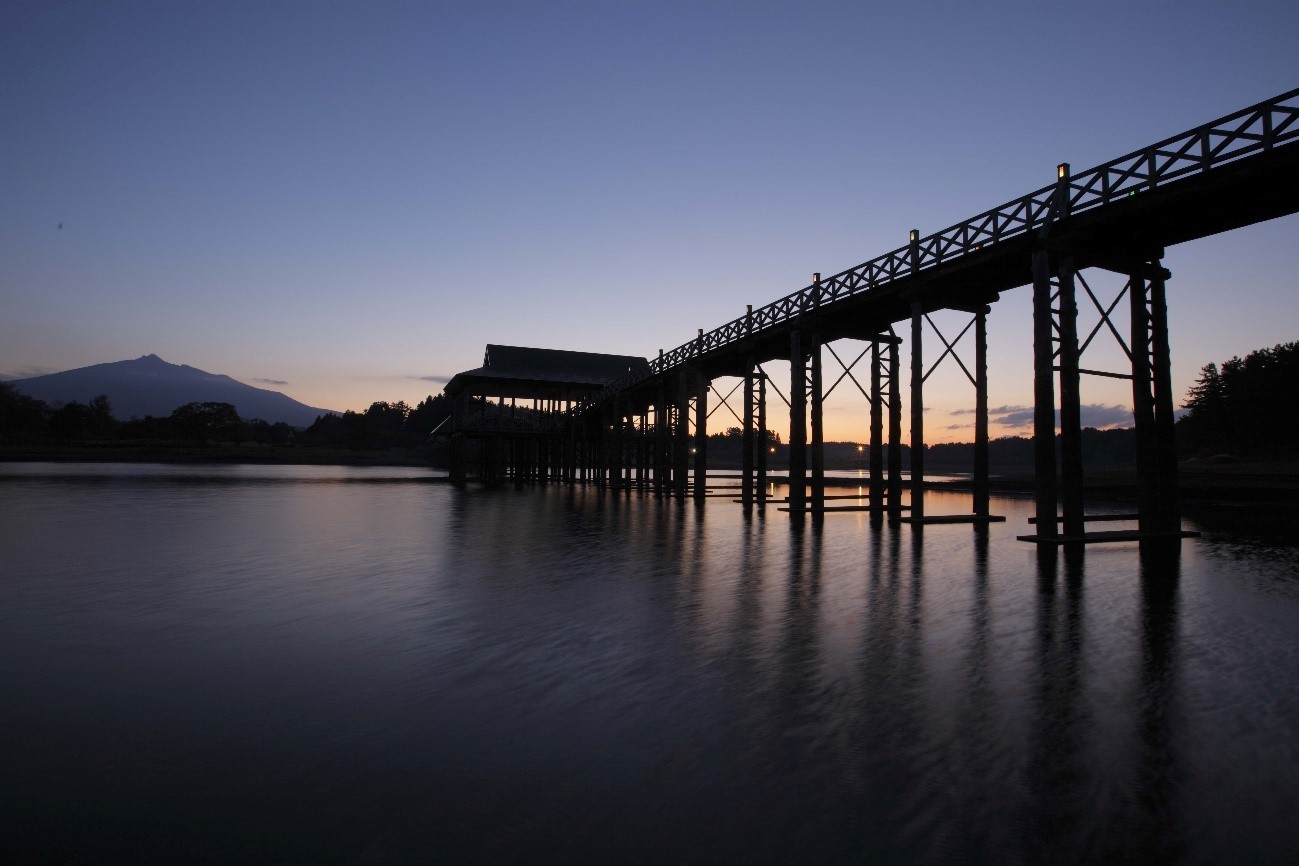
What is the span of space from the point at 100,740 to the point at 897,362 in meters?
26.3

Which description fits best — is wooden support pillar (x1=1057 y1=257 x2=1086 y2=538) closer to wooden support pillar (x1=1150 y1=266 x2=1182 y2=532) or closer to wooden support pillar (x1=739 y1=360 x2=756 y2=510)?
wooden support pillar (x1=1150 y1=266 x2=1182 y2=532)

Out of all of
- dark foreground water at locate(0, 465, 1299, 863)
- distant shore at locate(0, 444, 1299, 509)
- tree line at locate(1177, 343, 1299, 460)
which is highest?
tree line at locate(1177, 343, 1299, 460)

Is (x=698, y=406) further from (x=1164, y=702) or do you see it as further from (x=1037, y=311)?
(x=1164, y=702)

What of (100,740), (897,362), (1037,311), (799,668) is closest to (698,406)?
(897,362)

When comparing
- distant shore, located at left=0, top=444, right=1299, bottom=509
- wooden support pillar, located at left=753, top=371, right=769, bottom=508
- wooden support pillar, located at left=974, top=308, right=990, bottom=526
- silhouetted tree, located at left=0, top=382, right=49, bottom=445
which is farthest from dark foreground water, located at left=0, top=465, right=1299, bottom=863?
silhouetted tree, located at left=0, top=382, right=49, bottom=445

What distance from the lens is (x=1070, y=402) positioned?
16656mm

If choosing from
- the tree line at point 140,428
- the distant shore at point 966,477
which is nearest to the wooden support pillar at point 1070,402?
the distant shore at point 966,477

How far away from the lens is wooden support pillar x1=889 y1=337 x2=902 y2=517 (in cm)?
2533

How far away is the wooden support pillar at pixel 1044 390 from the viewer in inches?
667

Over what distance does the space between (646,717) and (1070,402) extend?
15.2 m

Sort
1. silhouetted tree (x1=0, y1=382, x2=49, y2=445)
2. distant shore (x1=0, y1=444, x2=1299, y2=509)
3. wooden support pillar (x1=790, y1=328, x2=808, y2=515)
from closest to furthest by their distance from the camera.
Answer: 1. wooden support pillar (x1=790, y1=328, x2=808, y2=515)
2. distant shore (x1=0, y1=444, x2=1299, y2=509)
3. silhouetted tree (x1=0, y1=382, x2=49, y2=445)

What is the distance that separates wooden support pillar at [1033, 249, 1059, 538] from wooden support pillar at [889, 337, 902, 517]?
24.5 ft

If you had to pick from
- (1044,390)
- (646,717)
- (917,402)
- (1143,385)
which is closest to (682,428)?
(917,402)

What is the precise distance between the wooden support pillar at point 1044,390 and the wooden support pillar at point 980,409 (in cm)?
503
